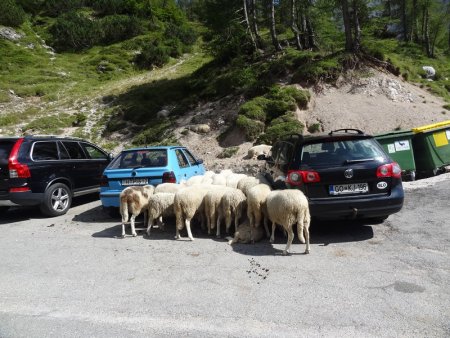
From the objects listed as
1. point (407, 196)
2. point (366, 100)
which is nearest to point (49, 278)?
point (407, 196)

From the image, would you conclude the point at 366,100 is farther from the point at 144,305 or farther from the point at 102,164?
the point at 144,305

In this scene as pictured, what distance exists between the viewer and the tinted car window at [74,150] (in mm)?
9828

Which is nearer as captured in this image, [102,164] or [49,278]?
[49,278]

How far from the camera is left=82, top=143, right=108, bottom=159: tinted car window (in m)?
10.6

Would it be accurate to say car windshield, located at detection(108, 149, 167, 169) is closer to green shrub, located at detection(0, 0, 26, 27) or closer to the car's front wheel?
the car's front wheel

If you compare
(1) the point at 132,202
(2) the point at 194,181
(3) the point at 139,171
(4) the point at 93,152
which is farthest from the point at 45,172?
(2) the point at 194,181

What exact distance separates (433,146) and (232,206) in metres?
8.22

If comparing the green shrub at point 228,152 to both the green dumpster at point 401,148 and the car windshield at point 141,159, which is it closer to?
the green dumpster at point 401,148

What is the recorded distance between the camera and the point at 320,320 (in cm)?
356

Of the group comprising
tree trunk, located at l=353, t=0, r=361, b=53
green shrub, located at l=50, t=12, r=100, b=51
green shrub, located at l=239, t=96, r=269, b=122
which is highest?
green shrub, located at l=50, t=12, r=100, b=51

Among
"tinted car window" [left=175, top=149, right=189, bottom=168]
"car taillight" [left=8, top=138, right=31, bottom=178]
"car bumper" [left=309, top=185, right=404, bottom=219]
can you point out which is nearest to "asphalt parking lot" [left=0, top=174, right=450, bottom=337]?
"car bumper" [left=309, top=185, right=404, bottom=219]

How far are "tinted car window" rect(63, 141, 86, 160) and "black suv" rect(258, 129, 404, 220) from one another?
6.49 metres

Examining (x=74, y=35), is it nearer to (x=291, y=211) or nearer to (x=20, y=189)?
(x=20, y=189)

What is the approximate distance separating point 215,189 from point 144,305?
319cm
